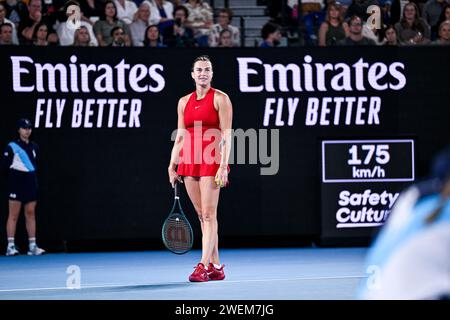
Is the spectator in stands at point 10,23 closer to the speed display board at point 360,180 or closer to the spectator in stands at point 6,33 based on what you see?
the spectator in stands at point 6,33

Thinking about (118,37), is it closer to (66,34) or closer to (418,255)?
(66,34)

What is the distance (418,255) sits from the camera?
1.65 meters

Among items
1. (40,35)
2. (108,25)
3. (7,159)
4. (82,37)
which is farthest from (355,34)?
(7,159)

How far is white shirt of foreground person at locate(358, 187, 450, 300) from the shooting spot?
1649 mm

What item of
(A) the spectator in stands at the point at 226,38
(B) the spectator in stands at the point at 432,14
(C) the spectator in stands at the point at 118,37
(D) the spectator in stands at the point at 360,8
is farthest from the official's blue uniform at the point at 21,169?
(B) the spectator in stands at the point at 432,14

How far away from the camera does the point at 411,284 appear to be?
5.52ft

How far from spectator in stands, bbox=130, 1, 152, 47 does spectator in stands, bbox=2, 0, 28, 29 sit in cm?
152

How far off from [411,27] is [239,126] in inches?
117

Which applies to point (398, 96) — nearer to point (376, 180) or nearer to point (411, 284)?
point (376, 180)

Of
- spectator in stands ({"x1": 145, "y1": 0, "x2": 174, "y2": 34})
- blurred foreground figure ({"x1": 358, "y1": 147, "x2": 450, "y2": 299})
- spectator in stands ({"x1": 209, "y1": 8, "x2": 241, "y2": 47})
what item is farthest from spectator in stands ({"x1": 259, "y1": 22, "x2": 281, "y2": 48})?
blurred foreground figure ({"x1": 358, "y1": 147, "x2": 450, "y2": 299})

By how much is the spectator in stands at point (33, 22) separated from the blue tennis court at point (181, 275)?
2957 millimetres

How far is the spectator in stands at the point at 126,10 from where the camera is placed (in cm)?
1283

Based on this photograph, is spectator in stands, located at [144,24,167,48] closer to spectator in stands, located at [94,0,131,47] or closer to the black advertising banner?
spectator in stands, located at [94,0,131,47]
